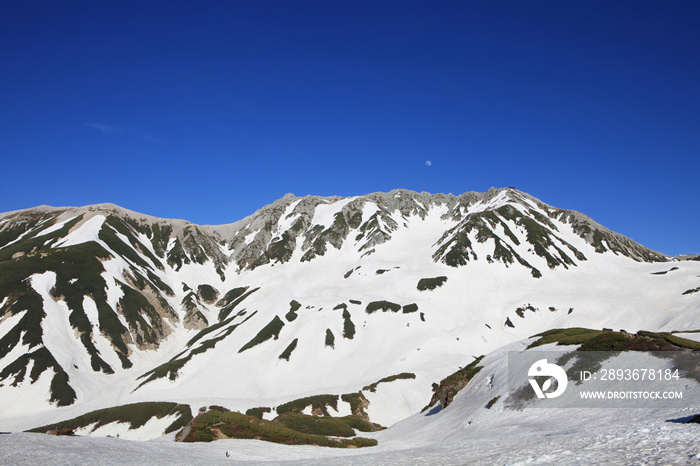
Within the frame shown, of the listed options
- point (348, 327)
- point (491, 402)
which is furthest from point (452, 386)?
point (348, 327)

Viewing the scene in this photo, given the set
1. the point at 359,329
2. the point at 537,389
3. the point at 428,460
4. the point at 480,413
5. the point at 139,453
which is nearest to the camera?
the point at 428,460

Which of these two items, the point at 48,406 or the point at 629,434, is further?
the point at 48,406

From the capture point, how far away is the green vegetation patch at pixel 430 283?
162 meters

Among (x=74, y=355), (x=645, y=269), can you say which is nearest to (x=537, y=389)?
(x=74, y=355)

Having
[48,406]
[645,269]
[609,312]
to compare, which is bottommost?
[48,406]

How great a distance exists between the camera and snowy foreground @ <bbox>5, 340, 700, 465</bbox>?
588 inches

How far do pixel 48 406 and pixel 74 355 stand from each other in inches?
841

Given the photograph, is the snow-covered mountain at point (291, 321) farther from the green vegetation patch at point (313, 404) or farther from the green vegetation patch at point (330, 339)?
the green vegetation patch at point (313, 404)

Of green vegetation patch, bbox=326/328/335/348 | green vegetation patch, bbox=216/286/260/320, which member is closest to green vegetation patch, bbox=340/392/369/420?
green vegetation patch, bbox=326/328/335/348

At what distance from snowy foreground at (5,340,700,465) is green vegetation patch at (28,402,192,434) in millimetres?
57649

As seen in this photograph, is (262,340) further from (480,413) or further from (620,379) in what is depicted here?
(620,379)

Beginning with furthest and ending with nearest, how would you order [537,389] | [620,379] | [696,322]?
[696,322] < [537,389] < [620,379]

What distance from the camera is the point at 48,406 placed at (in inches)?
4215

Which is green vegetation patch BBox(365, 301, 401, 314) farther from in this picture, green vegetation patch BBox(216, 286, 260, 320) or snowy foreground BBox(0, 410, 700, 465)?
snowy foreground BBox(0, 410, 700, 465)
